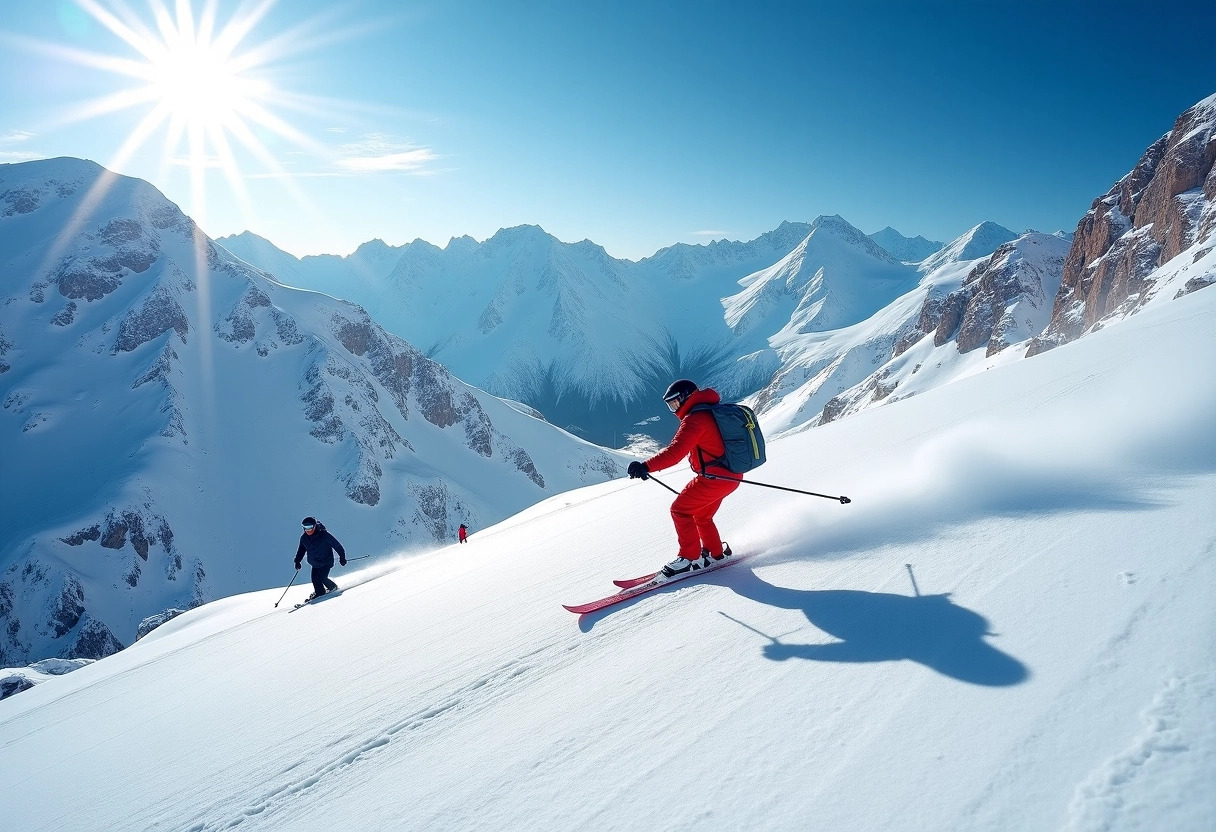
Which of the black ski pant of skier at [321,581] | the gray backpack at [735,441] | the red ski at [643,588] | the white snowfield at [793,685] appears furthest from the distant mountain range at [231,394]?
the red ski at [643,588]

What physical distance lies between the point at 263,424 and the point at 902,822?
11606cm

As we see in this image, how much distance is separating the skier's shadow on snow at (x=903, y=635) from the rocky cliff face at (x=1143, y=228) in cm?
9242

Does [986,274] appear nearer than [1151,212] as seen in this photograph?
No

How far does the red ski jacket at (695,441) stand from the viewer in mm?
5887

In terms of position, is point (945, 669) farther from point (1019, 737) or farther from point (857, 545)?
point (857, 545)

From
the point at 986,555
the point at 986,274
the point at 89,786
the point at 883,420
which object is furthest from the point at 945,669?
the point at 986,274

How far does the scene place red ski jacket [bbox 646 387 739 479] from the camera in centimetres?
589

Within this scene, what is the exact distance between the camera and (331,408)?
104 metres

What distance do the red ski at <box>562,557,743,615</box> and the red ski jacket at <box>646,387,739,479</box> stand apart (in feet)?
3.22

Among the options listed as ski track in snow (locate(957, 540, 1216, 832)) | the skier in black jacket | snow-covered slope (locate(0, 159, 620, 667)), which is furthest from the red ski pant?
snow-covered slope (locate(0, 159, 620, 667))

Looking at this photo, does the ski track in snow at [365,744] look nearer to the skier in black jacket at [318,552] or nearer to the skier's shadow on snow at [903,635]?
the skier's shadow on snow at [903,635]

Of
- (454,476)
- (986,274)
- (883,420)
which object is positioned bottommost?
(883,420)

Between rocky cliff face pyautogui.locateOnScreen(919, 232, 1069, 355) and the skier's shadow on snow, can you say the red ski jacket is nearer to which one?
the skier's shadow on snow

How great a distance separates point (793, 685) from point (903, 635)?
0.83 metres
